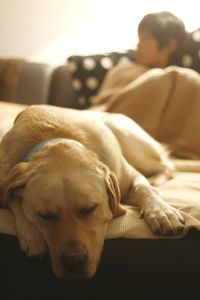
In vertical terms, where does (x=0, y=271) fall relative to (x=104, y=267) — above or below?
below

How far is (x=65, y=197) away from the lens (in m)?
1.28

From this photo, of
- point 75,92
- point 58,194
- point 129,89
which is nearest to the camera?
point 58,194

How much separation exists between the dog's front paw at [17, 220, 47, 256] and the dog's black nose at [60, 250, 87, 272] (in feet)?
0.34

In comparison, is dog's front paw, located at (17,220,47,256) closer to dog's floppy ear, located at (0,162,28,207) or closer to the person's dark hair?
dog's floppy ear, located at (0,162,28,207)

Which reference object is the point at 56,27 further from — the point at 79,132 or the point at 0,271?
the point at 0,271

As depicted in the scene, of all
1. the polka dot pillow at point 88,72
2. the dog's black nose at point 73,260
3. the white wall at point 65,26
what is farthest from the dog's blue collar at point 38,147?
the white wall at point 65,26

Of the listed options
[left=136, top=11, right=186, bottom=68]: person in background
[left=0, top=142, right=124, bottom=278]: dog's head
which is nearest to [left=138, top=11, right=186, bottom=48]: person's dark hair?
[left=136, top=11, right=186, bottom=68]: person in background

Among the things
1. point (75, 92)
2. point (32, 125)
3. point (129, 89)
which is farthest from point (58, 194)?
point (75, 92)

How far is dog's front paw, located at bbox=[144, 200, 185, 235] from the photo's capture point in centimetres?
132

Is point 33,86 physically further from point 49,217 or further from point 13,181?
point 49,217

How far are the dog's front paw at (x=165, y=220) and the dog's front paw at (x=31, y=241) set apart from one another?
334 mm

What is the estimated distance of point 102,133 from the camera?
1.74m

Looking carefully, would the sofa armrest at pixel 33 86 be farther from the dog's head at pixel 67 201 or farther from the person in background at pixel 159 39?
the dog's head at pixel 67 201

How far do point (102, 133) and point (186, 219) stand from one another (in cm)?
53
